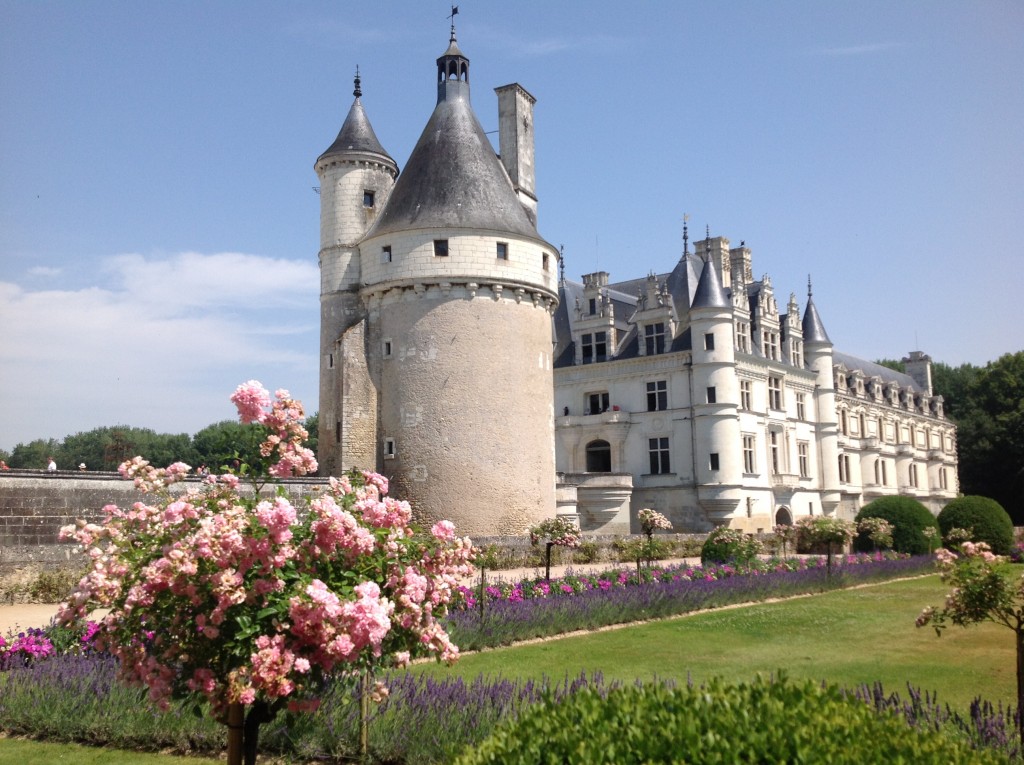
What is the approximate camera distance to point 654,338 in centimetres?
3662

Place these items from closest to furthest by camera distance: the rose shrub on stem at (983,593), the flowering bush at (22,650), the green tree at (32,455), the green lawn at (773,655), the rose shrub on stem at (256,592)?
the rose shrub on stem at (256,592) → the rose shrub on stem at (983,593) → the green lawn at (773,655) → the flowering bush at (22,650) → the green tree at (32,455)

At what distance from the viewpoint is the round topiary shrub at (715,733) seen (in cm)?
362

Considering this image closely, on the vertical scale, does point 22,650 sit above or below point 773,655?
above

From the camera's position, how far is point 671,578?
17.5m

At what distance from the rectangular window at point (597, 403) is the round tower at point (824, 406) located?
36.8 feet

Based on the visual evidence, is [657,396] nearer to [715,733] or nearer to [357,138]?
[357,138]

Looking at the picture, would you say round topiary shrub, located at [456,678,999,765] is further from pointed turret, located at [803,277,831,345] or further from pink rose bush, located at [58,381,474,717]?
pointed turret, located at [803,277,831,345]

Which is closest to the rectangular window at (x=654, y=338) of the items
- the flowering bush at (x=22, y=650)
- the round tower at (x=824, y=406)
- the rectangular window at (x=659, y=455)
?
the rectangular window at (x=659, y=455)

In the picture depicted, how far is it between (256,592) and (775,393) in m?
36.5

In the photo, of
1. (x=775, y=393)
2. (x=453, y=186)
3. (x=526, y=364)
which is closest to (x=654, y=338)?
(x=775, y=393)

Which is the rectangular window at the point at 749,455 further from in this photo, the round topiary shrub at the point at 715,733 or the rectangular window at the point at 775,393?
the round topiary shrub at the point at 715,733

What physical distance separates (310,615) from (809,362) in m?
41.4

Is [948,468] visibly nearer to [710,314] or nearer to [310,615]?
[710,314]

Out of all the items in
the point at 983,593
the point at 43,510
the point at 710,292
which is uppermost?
the point at 710,292
